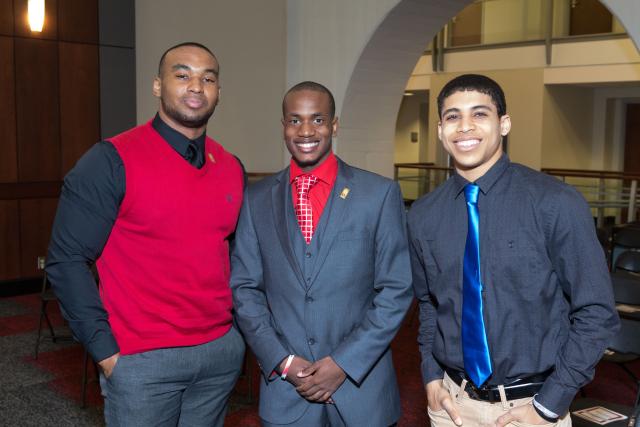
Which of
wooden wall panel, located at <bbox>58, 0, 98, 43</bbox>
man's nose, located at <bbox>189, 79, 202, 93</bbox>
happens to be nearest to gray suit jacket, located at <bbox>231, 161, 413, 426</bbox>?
man's nose, located at <bbox>189, 79, 202, 93</bbox>

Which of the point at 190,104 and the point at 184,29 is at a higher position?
the point at 184,29

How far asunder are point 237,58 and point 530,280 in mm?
6340

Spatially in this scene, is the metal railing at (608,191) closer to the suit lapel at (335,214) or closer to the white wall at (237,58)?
the white wall at (237,58)

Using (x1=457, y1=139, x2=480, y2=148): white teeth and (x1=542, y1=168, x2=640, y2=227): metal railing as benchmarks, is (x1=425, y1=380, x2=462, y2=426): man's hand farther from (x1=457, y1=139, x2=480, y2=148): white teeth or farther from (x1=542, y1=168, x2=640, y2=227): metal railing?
(x1=542, y1=168, x2=640, y2=227): metal railing

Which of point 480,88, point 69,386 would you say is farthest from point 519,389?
point 69,386

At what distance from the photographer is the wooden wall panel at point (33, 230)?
6.96m

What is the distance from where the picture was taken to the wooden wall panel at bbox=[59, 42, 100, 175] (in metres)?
7.01

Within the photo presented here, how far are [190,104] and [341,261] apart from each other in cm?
73

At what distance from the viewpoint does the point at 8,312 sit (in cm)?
645

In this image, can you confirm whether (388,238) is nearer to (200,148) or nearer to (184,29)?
(200,148)

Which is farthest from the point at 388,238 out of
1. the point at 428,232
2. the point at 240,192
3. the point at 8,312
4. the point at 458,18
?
the point at 458,18

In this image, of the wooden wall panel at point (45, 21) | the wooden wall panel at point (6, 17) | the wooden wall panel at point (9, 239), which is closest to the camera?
the wooden wall panel at point (6, 17)

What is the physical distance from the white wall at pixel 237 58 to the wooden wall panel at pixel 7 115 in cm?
125

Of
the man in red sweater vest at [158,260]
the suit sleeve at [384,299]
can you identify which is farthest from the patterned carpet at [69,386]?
the suit sleeve at [384,299]
